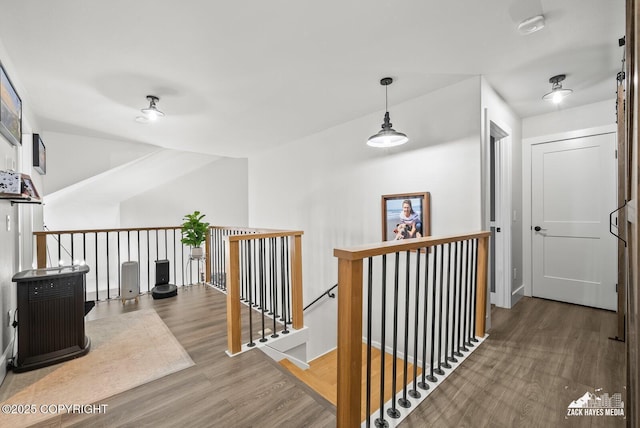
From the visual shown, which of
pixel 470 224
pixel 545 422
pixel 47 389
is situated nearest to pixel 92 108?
pixel 47 389

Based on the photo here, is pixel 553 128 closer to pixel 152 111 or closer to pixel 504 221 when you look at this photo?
pixel 504 221

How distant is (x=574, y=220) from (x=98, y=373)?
4.92m

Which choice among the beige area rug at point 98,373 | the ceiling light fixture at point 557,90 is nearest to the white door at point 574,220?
the ceiling light fixture at point 557,90

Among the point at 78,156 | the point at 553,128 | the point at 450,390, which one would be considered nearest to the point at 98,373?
the point at 450,390

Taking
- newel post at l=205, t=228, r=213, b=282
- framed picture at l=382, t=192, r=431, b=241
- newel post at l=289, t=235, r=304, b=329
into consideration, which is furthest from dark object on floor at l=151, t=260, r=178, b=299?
framed picture at l=382, t=192, r=431, b=241

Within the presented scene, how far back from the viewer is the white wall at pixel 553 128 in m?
3.03

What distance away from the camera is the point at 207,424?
60.2 inches

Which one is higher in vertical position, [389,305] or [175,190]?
[175,190]

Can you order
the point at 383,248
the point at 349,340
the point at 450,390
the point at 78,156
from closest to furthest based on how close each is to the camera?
the point at 349,340 < the point at 383,248 < the point at 450,390 < the point at 78,156

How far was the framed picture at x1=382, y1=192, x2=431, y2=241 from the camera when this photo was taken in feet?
9.43

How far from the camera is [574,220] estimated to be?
3.22 metres

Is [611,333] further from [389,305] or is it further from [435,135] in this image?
[435,135]

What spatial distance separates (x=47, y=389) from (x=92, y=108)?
2.92 meters

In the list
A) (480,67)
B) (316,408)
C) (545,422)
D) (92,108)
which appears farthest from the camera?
(92,108)
